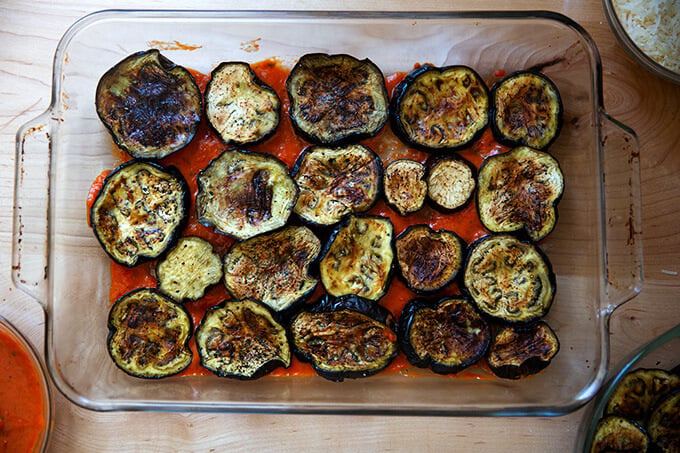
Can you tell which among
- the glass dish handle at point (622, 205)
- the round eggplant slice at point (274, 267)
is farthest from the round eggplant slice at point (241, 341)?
the glass dish handle at point (622, 205)

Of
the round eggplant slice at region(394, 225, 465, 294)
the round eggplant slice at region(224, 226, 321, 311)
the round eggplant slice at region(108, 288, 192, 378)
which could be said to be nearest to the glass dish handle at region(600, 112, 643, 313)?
the round eggplant slice at region(394, 225, 465, 294)

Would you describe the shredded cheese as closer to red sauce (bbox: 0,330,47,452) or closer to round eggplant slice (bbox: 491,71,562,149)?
round eggplant slice (bbox: 491,71,562,149)

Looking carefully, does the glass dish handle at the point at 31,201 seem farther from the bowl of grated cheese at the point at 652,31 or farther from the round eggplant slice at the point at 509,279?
the bowl of grated cheese at the point at 652,31

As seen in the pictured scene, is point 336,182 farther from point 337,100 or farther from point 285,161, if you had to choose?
point 337,100

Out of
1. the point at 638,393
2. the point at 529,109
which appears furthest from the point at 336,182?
the point at 638,393

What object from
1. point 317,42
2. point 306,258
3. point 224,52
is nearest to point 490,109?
point 317,42

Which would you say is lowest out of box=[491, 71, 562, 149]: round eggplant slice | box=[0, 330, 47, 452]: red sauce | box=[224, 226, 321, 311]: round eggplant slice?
box=[0, 330, 47, 452]: red sauce

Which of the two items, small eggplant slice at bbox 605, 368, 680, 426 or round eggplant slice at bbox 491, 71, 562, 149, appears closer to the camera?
small eggplant slice at bbox 605, 368, 680, 426
